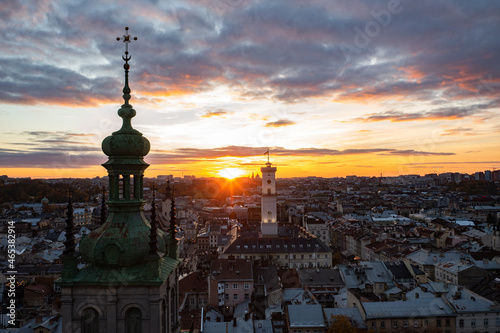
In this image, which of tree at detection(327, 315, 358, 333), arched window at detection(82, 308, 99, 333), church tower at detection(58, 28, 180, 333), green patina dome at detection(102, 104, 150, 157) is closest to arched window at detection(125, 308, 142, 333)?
church tower at detection(58, 28, 180, 333)

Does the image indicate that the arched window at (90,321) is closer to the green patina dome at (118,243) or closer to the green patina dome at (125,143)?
the green patina dome at (118,243)

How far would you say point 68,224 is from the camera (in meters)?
13.1

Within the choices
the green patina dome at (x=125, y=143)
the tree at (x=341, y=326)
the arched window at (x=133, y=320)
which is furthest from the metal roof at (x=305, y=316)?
the green patina dome at (x=125, y=143)

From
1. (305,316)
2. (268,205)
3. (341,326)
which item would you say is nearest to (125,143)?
(341,326)

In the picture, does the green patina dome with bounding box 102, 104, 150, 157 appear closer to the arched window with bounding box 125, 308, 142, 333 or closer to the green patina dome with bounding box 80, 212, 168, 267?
the green patina dome with bounding box 80, 212, 168, 267

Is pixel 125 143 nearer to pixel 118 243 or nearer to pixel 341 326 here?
pixel 118 243

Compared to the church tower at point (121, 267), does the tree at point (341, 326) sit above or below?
below

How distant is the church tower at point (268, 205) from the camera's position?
99.3m

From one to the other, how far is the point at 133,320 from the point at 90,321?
1327mm

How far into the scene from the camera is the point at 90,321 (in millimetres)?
13117

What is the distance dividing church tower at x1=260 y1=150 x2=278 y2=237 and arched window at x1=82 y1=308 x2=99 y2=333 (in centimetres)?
8682

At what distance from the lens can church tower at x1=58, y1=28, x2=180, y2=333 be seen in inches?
513

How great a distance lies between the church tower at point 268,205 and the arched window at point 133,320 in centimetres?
8664

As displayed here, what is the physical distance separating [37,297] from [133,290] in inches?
2161
